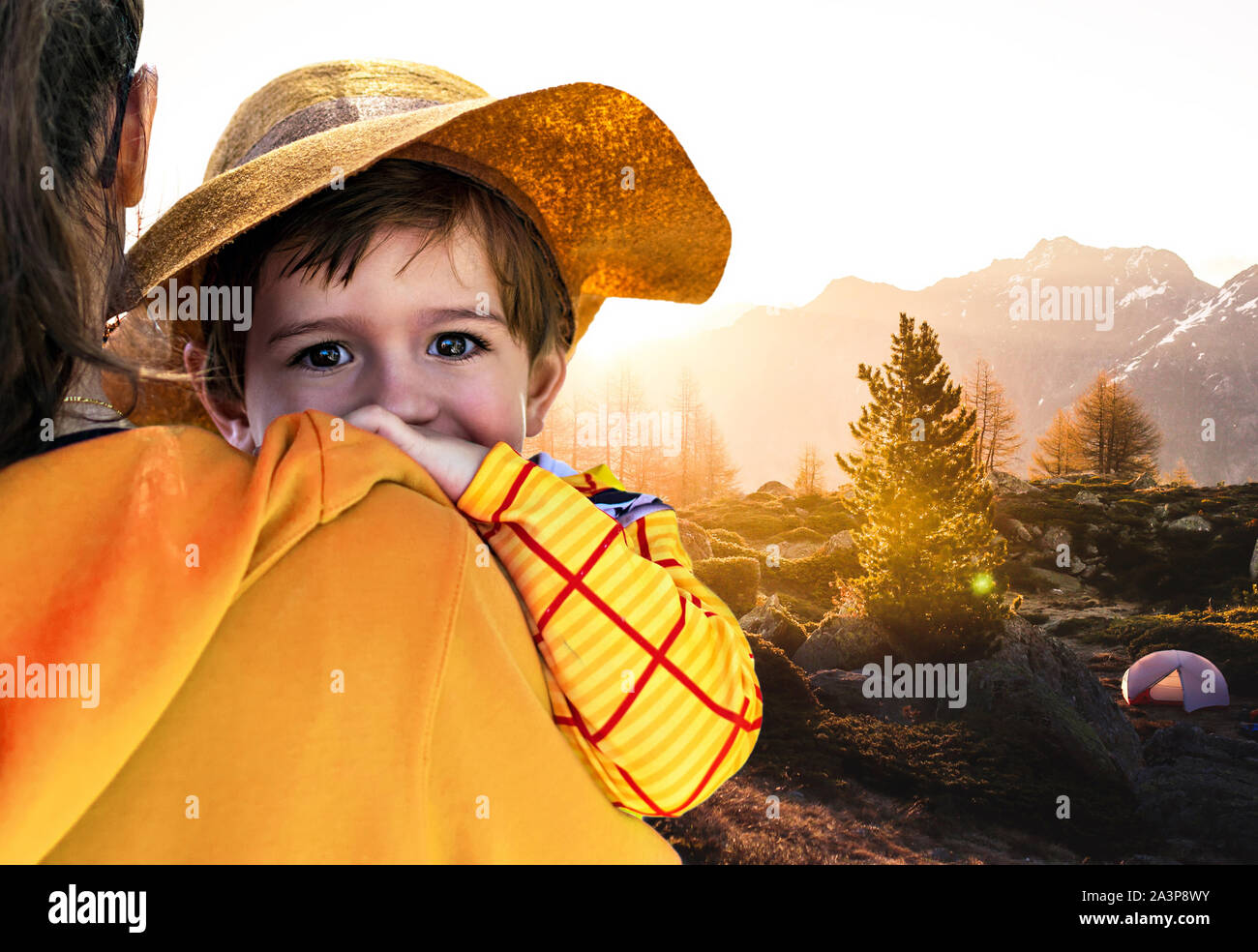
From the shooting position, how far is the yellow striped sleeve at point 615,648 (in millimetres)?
1134

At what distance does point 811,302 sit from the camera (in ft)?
301

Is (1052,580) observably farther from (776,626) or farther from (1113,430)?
(1113,430)

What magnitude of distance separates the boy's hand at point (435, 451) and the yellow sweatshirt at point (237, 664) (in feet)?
1.17

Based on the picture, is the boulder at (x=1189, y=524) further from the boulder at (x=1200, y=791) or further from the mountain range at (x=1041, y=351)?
the mountain range at (x=1041, y=351)

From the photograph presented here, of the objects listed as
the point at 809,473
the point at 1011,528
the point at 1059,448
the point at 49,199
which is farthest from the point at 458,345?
the point at 1059,448

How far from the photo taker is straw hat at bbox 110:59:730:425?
58.1 inches

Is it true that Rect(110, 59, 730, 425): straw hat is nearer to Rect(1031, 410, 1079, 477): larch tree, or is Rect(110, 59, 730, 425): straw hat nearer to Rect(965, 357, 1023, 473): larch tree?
Rect(965, 357, 1023, 473): larch tree

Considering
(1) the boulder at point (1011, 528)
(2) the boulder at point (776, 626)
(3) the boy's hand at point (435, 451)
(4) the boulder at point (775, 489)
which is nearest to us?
(3) the boy's hand at point (435, 451)

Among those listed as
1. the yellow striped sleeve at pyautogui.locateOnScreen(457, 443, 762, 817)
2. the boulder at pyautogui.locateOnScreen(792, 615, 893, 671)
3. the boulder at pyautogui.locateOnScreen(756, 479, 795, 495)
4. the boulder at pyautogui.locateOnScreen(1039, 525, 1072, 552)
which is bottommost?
the boulder at pyautogui.locateOnScreen(792, 615, 893, 671)

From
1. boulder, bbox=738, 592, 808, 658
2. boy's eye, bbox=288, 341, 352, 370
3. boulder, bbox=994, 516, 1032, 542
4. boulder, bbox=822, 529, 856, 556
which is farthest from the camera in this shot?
boulder, bbox=994, 516, 1032, 542

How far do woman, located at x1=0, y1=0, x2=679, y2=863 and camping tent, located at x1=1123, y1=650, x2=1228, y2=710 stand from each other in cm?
1781

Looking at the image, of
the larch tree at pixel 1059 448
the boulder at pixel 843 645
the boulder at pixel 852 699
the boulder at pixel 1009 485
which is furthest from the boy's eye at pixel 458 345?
the larch tree at pixel 1059 448

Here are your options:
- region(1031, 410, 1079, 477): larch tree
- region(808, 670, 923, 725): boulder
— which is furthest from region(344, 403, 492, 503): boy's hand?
region(1031, 410, 1079, 477): larch tree
